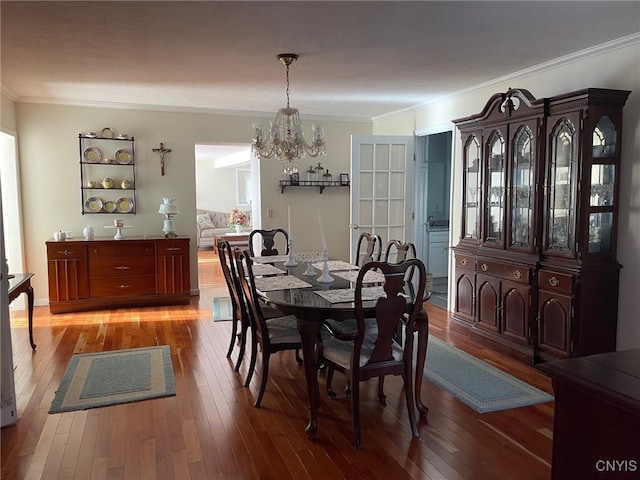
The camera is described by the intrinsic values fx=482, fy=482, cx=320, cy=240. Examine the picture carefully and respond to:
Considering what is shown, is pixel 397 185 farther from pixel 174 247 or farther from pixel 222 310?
pixel 174 247

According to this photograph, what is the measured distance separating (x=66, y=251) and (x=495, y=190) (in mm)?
4712

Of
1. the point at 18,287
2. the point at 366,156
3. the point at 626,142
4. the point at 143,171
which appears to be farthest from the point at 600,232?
the point at 143,171

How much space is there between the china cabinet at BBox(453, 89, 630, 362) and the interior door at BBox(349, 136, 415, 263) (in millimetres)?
1540

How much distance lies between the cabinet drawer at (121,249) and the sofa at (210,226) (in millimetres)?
5364

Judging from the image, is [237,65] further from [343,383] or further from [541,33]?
[343,383]

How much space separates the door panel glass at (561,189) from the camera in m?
3.63

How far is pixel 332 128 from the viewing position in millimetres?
7203

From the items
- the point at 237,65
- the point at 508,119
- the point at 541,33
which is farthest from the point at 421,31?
the point at 237,65

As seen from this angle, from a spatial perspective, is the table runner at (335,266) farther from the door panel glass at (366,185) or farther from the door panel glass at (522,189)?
the door panel glass at (366,185)

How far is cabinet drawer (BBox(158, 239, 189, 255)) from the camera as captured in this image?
19.5 ft

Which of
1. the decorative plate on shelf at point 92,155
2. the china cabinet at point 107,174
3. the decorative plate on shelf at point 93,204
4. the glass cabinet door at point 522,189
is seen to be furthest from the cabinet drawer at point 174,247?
the glass cabinet door at point 522,189

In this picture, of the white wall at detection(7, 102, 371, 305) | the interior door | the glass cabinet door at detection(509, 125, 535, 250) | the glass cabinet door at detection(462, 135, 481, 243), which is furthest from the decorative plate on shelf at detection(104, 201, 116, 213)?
the glass cabinet door at detection(509, 125, 535, 250)

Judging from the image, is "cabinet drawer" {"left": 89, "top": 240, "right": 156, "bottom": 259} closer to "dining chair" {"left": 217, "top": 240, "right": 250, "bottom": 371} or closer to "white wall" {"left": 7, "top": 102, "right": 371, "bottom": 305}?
"white wall" {"left": 7, "top": 102, "right": 371, "bottom": 305}

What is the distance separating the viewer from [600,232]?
12.0ft
